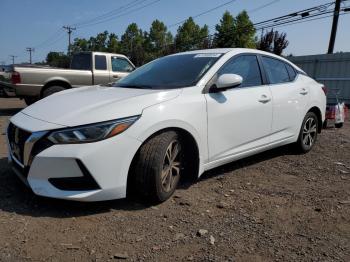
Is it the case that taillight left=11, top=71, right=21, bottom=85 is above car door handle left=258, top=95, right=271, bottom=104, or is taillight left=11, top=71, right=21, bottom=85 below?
above

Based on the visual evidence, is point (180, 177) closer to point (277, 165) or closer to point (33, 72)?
point (277, 165)

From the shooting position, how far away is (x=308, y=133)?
580 cm

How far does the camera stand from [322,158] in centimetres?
562

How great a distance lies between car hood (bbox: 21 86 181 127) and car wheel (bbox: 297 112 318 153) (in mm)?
2615

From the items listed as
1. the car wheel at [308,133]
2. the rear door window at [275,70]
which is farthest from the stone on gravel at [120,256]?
the car wheel at [308,133]

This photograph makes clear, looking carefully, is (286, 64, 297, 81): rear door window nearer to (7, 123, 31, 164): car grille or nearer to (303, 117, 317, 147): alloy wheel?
(303, 117, 317, 147): alloy wheel

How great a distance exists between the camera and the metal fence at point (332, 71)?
15594 millimetres

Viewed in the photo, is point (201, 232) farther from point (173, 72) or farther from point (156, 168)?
point (173, 72)

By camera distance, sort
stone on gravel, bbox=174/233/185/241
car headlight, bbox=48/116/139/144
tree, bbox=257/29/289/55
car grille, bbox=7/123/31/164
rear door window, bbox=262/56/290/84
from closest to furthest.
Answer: stone on gravel, bbox=174/233/185/241 → car headlight, bbox=48/116/139/144 → car grille, bbox=7/123/31/164 → rear door window, bbox=262/56/290/84 → tree, bbox=257/29/289/55

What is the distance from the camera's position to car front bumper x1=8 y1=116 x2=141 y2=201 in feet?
10.2

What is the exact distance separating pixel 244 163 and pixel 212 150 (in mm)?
1291

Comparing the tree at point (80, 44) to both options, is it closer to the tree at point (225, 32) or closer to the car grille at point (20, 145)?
the tree at point (225, 32)

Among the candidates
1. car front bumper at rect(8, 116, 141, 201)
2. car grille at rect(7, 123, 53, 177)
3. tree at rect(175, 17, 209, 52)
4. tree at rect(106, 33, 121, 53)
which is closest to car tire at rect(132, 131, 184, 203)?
car front bumper at rect(8, 116, 141, 201)

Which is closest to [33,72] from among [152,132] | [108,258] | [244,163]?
[244,163]
